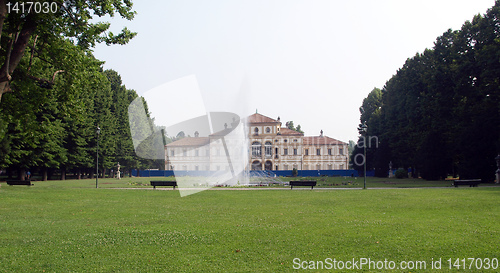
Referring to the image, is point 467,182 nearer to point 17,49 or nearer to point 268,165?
point 17,49

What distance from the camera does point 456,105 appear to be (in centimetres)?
4425

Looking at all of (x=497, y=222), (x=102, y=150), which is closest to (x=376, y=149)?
(x=102, y=150)

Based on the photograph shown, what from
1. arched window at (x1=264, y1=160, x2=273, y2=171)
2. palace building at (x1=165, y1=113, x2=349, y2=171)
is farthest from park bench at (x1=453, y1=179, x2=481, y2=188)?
arched window at (x1=264, y1=160, x2=273, y2=171)

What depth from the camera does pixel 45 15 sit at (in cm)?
1544

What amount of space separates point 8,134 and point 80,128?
1678 cm

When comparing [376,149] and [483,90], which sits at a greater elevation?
[483,90]

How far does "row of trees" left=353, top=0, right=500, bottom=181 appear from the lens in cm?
3928

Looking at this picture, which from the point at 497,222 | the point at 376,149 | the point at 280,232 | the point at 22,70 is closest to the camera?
the point at 280,232

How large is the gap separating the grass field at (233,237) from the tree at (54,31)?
641 cm

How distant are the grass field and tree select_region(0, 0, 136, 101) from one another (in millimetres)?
6409

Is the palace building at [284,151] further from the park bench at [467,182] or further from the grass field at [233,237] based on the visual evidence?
the grass field at [233,237]

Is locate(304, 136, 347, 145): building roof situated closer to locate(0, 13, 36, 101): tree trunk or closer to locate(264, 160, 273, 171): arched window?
locate(264, 160, 273, 171): arched window

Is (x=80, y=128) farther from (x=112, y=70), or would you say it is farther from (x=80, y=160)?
(x=112, y=70)

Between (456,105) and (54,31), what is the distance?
4071 cm
